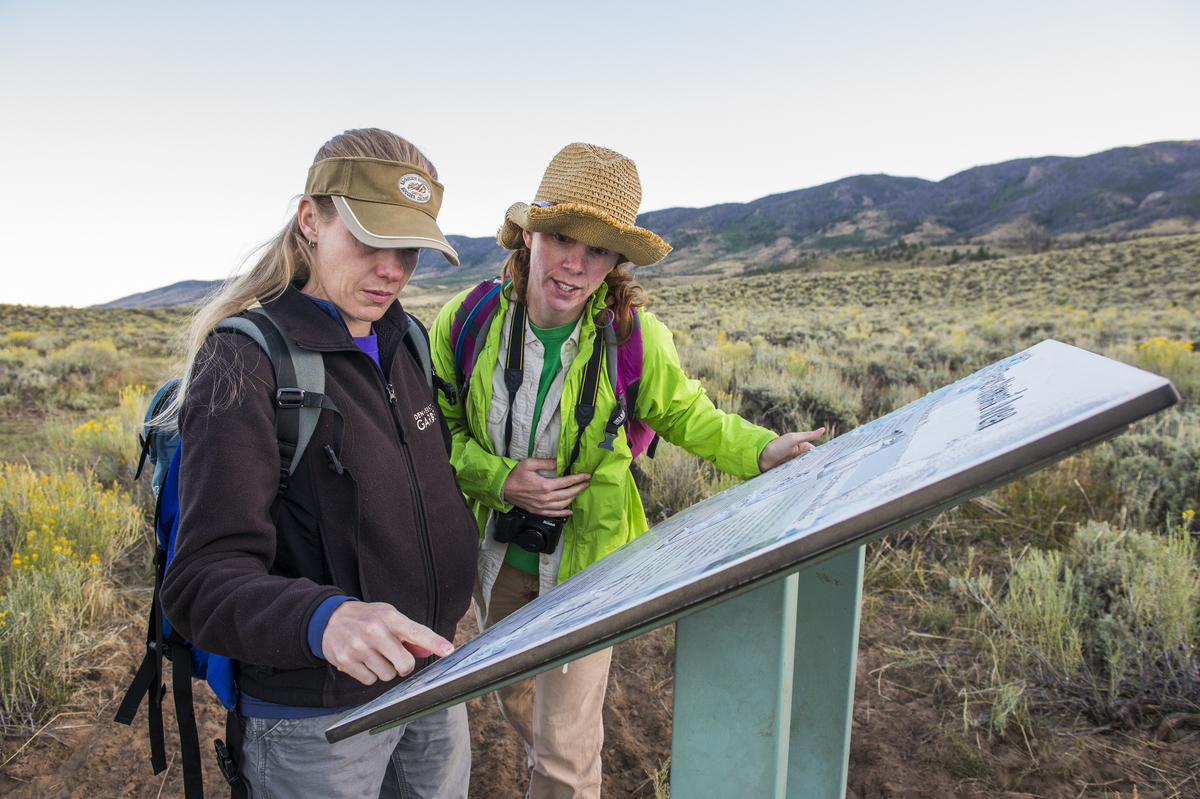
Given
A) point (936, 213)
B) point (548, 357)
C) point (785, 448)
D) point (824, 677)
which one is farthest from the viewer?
point (936, 213)

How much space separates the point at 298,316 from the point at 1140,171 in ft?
599

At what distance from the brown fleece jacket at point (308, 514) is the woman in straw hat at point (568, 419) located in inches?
14.1

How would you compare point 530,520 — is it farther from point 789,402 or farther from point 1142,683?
point 789,402

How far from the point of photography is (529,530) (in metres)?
2.17

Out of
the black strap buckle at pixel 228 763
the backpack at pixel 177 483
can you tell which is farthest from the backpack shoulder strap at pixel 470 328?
the black strap buckle at pixel 228 763

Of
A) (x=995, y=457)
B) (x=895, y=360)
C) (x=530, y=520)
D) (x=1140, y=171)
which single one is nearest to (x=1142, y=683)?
(x=530, y=520)

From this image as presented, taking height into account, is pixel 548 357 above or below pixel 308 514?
above

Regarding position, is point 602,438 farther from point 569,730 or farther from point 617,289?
point 569,730

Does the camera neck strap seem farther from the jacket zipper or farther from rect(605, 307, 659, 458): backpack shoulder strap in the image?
the jacket zipper

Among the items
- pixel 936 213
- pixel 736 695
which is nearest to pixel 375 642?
pixel 736 695

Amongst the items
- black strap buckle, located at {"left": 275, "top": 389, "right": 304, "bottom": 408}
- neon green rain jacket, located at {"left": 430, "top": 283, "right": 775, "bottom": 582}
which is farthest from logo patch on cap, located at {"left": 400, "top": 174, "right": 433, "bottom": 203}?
neon green rain jacket, located at {"left": 430, "top": 283, "right": 775, "bottom": 582}

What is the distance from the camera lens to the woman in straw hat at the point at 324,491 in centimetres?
113

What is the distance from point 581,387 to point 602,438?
7.1 inches

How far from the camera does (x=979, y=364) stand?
29.8 ft
